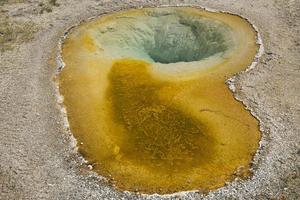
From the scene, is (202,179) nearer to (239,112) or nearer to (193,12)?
(239,112)

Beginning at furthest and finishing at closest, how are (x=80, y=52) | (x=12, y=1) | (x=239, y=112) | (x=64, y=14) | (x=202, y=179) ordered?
(x=12, y=1) < (x=64, y=14) < (x=80, y=52) < (x=239, y=112) < (x=202, y=179)

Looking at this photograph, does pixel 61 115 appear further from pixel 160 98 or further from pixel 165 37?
pixel 165 37

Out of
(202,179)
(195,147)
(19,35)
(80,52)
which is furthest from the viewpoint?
(19,35)

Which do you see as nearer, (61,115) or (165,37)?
(61,115)

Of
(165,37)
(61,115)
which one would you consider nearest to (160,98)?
(61,115)

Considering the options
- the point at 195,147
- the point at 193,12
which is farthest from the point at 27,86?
the point at 193,12

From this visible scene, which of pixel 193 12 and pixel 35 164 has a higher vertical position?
pixel 193 12
